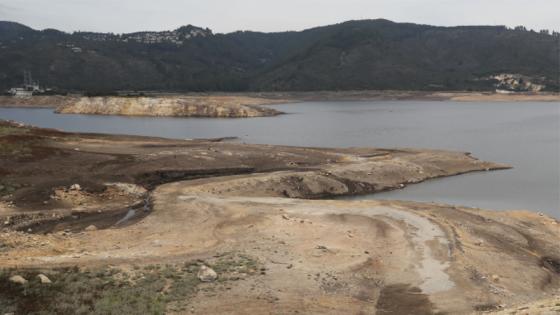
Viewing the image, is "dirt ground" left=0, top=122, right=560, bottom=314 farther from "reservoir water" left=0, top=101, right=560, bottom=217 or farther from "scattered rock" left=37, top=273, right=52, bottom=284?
"reservoir water" left=0, top=101, right=560, bottom=217

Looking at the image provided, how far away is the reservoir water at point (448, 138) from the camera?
53.4m

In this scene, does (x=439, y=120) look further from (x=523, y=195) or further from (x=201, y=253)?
(x=201, y=253)

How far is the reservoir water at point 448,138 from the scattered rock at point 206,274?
2970 centimetres

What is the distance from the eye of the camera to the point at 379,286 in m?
26.0

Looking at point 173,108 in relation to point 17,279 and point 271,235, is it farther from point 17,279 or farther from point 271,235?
point 17,279

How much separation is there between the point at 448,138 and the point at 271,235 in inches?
2788

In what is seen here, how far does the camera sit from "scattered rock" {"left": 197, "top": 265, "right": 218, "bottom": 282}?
24688mm

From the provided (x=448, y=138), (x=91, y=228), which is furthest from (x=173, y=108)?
(x=91, y=228)

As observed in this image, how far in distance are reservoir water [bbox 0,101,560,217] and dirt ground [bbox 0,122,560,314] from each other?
6.94 meters

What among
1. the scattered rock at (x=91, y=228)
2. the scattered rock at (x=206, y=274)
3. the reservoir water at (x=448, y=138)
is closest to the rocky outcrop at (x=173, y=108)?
the reservoir water at (x=448, y=138)

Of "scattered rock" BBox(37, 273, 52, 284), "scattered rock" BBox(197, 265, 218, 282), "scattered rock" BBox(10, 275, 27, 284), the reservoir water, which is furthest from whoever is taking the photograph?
the reservoir water

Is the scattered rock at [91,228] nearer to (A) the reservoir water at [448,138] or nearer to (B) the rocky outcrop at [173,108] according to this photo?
(A) the reservoir water at [448,138]

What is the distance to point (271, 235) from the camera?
32.6m

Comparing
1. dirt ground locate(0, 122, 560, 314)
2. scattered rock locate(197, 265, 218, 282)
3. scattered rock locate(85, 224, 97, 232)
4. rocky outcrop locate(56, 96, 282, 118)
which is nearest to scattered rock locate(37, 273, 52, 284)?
dirt ground locate(0, 122, 560, 314)
